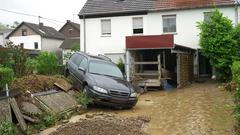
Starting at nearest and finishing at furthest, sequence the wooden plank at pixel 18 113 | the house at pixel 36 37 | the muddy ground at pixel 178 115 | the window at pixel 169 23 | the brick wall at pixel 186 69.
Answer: the wooden plank at pixel 18 113, the muddy ground at pixel 178 115, the brick wall at pixel 186 69, the window at pixel 169 23, the house at pixel 36 37

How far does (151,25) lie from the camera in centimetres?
3148

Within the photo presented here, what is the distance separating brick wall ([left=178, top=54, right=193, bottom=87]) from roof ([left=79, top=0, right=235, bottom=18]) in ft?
13.6

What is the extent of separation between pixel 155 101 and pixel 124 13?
1507cm

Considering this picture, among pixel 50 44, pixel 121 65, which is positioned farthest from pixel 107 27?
pixel 50 44

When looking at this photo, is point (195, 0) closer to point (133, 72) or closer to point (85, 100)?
point (133, 72)

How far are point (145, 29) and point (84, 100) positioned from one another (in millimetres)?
17445

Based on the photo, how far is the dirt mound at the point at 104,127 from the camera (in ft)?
34.7

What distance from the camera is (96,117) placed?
526 inches

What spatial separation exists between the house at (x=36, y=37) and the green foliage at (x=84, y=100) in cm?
4948

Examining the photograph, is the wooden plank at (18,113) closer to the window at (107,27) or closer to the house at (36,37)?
the window at (107,27)

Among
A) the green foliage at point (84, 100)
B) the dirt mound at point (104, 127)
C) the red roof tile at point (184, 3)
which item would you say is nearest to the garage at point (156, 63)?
the red roof tile at point (184, 3)

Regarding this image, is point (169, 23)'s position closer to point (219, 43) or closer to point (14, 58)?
point (219, 43)

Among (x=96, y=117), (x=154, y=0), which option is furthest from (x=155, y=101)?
(x=154, y=0)

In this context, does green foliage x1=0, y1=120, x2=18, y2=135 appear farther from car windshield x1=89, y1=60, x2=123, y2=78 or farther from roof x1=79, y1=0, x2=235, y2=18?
roof x1=79, y1=0, x2=235, y2=18
